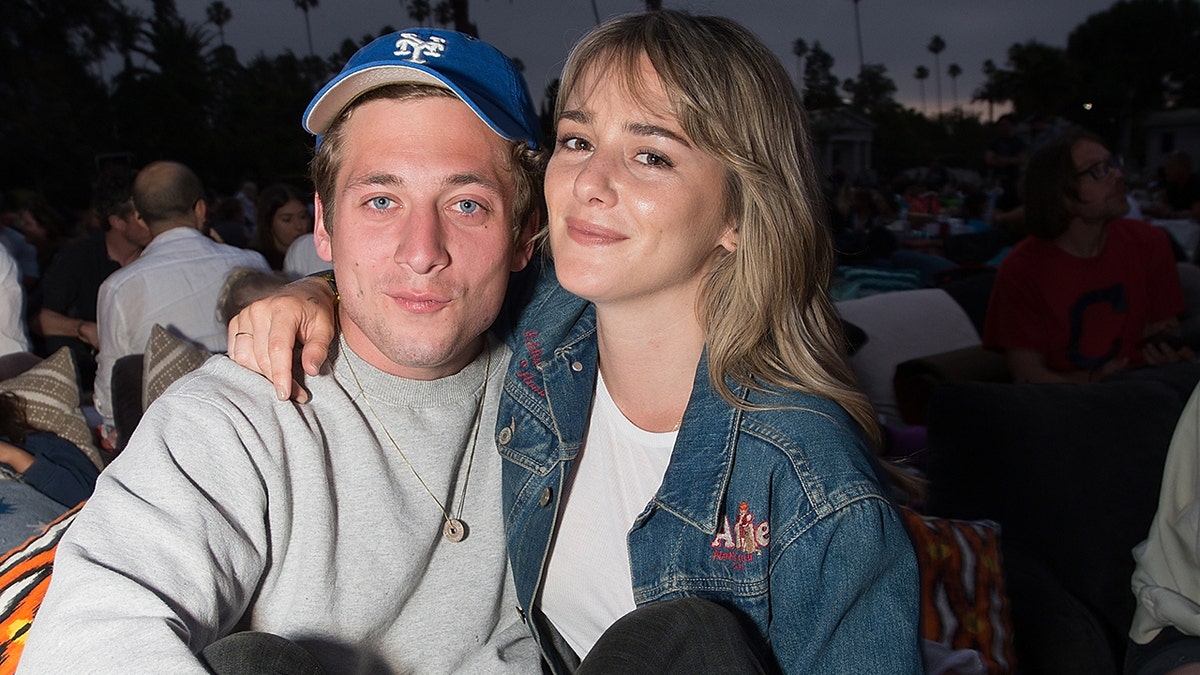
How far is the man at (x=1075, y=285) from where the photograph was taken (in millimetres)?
4020

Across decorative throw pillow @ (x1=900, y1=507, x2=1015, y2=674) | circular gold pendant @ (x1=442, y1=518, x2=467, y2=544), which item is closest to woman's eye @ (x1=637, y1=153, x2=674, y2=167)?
circular gold pendant @ (x1=442, y1=518, x2=467, y2=544)

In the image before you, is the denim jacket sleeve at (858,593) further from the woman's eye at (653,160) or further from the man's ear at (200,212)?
the man's ear at (200,212)

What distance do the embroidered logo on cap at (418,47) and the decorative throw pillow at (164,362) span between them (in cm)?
168

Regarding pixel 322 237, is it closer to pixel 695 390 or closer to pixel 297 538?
pixel 297 538

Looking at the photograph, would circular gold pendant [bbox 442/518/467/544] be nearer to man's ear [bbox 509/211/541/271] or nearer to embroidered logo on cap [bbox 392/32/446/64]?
man's ear [bbox 509/211/541/271]

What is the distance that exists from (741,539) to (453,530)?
54 centimetres

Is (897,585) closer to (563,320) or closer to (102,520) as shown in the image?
(563,320)

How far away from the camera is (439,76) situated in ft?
5.45

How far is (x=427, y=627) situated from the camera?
1.70 metres

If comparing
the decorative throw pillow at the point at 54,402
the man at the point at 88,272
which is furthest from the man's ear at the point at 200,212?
the decorative throw pillow at the point at 54,402

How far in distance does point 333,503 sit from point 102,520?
41cm

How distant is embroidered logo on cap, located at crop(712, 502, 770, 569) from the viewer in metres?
1.61

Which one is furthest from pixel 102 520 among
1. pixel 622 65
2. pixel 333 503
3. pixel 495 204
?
pixel 622 65

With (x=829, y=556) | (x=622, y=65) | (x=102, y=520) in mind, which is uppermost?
(x=622, y=65)
